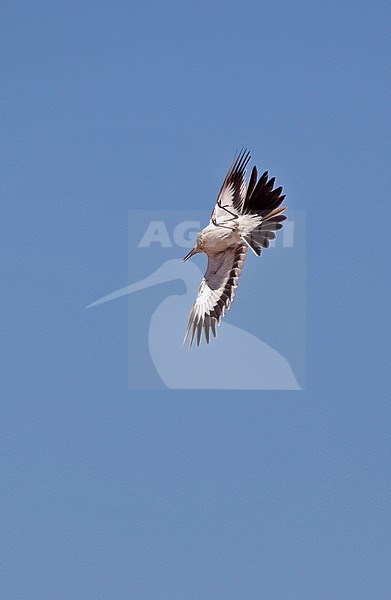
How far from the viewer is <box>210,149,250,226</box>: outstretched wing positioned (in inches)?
302

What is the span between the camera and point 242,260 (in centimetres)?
770

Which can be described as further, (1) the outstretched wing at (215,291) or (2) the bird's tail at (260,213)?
(1) the outstretched wing at (215,291)

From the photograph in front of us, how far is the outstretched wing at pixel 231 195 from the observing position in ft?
25.2

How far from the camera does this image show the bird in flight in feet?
A: 24.3

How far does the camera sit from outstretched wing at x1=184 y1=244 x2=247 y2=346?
7699 mm

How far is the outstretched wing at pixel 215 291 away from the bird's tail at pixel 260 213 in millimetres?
210

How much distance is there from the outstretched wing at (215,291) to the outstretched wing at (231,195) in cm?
24

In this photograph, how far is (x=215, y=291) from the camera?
25.8ft

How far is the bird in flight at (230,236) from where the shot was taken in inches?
291

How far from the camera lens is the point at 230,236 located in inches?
298

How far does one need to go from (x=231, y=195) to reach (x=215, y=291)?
73 centimetres

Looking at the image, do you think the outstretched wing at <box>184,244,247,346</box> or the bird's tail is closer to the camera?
the bird's tail

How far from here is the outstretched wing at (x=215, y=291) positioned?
25.3 ft

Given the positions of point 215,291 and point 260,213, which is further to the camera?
point 215,291
